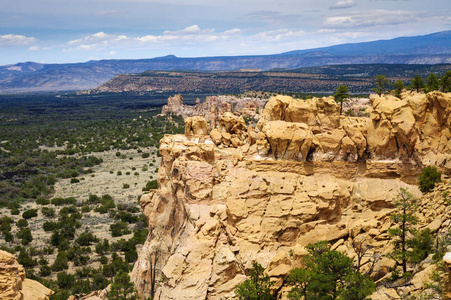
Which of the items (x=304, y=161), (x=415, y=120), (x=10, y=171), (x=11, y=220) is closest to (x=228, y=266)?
(x=304, y=161)

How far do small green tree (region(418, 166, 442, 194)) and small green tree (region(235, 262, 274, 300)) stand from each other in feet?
29.6

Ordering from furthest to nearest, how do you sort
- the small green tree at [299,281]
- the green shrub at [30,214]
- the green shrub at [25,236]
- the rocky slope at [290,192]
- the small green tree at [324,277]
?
1. the green shrub at [30,214]
2. the green shrub at [25,236]
3. the rocky slope at [290,192]
4. the small green tree at [299,281]
5. the small green tree at [324,277]

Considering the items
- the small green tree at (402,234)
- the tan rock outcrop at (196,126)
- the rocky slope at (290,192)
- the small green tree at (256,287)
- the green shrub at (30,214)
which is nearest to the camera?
the small green tree at (402,234)

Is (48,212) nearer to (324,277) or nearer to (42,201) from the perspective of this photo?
(42,201)

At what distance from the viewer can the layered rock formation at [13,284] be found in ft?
76.6

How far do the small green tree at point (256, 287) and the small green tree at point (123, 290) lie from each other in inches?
259

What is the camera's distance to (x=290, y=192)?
2245 cm

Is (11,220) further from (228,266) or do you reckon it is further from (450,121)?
(450,121)

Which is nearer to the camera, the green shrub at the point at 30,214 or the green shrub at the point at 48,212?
the green shrub at the point at 30,214

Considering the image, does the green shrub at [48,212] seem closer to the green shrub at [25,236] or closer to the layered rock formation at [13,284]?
the green shrub at [25,236]

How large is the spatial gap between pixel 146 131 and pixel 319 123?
109m

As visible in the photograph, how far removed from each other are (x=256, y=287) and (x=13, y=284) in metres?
13.8

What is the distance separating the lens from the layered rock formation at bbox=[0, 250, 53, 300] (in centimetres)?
2334

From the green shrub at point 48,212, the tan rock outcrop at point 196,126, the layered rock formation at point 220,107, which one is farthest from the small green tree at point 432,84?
the layered rock formation at point 220,107
